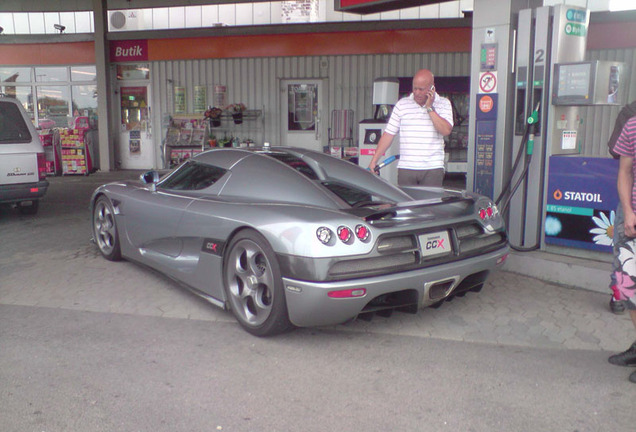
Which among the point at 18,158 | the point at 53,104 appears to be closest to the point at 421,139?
the point at 18,158

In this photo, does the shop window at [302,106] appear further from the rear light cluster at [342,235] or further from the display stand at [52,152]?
the rear light cluster at [342,235]

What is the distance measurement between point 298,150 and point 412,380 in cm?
200

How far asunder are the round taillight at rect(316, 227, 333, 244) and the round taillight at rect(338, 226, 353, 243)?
0.18ft

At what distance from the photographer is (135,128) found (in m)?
15.8

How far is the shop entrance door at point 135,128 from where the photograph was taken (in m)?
15.7

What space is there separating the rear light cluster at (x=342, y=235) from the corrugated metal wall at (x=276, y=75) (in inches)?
434

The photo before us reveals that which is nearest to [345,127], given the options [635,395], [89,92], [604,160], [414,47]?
[414,47]

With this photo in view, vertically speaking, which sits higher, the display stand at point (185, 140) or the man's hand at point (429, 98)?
the man's hand at point (429, 98)

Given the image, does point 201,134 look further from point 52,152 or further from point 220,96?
point 52,152

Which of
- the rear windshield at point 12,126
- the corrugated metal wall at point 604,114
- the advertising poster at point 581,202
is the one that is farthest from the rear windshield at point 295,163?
the corrugated metal wall at point 604,114

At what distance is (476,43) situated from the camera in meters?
5.76

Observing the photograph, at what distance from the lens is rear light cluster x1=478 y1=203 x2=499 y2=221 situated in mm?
4012

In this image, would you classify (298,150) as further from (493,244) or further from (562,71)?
(562,71)

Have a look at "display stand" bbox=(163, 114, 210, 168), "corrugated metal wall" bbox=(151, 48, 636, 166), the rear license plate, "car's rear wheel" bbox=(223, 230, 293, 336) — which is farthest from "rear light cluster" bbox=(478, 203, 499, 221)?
"display stand" bbox=(163, 114, 210, 168)
